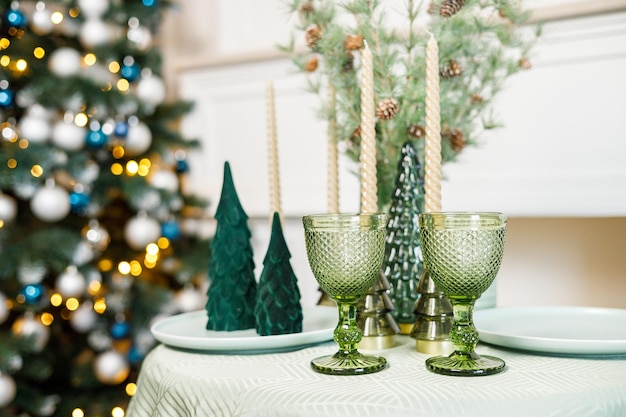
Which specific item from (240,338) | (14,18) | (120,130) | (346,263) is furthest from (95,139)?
(346,263)

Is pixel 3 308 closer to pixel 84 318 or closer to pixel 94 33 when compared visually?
pixel 84 318

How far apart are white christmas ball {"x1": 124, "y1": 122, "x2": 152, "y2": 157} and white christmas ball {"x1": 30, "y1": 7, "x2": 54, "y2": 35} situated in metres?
0.38

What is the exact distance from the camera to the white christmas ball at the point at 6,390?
1863 mm

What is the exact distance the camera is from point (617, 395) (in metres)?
0.71

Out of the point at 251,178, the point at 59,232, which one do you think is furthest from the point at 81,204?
the point at 251,178

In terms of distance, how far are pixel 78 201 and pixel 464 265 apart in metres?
1.60

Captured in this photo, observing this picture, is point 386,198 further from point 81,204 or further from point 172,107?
point 172,107

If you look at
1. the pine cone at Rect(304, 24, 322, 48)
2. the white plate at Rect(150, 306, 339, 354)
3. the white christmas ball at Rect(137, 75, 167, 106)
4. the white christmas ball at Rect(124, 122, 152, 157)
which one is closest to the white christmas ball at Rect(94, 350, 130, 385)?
the white christmas ball at Rect(124, 122, 152, 157)

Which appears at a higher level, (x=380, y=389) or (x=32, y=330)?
(x=380, y=389)

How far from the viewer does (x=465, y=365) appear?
78 centimetres

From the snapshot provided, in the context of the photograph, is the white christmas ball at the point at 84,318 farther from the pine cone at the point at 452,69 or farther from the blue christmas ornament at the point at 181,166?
the pine cone at the point at 452,69

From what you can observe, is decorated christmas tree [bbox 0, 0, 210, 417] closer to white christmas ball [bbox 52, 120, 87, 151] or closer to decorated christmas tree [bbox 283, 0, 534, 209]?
white christmas ball [bbox 52, 120, 87, 151]

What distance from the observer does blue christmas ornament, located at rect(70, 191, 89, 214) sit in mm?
2125

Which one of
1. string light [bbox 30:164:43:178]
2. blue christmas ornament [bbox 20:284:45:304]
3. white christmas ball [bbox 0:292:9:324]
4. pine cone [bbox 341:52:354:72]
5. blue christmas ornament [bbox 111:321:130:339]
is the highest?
pine cone [bbox 341:52:354:72]
